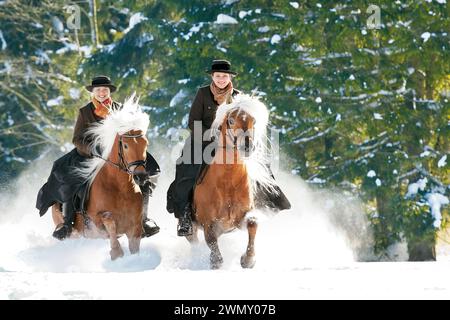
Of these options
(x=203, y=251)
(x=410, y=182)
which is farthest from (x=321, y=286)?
(x=410, y=182)

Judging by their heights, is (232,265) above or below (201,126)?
below

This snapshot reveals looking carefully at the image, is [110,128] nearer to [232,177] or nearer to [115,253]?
[115,253]

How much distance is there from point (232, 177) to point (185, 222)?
4.01ft

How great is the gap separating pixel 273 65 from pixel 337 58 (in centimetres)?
→ 139

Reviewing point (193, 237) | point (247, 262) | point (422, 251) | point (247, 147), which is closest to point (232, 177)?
point (247, 147)

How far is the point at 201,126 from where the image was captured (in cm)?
1291

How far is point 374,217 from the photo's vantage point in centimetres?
2328

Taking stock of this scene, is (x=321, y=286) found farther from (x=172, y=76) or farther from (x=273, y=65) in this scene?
(x=172, y=76)

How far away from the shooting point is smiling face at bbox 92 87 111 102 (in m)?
13.7

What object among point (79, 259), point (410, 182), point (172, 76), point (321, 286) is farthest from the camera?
point (172, 76)

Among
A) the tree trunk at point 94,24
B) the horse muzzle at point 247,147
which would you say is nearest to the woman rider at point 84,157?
the horse muzzle at point 247,147

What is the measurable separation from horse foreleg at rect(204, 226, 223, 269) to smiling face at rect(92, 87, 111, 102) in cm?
246

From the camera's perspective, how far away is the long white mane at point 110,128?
12719 millimetres

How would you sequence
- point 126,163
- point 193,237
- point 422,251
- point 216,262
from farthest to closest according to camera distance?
1. point 422,251
2. point 193,237
3. point 126,163
4. point 216,262
